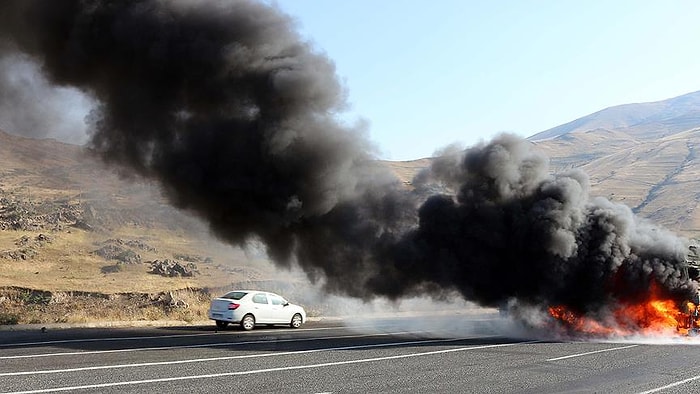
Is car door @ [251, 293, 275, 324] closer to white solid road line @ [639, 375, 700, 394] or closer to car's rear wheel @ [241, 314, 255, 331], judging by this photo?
car's rear wheel @ [241, 314, 255, 331]

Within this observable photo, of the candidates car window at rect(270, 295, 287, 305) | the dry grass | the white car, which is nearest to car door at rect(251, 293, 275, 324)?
the white car

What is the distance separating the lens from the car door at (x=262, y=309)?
75.3ft

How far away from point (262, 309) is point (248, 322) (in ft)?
2.58

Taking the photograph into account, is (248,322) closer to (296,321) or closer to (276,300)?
(276,300)

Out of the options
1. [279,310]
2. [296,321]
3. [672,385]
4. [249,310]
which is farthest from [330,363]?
[296,321]

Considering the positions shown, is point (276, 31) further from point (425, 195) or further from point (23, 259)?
point (23, 259)

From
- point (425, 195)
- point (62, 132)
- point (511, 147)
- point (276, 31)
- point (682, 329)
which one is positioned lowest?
point (682, 329)

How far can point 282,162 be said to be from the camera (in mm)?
22469

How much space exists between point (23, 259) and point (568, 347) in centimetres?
3423

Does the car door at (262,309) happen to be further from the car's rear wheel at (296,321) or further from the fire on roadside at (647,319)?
the fire on roadside at (647,319)

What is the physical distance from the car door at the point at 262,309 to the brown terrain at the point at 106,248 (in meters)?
3.82

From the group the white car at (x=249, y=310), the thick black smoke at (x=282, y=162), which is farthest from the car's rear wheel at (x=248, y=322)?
the thick black smoke at (x=282, y=162)

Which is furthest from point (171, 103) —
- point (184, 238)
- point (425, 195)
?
point (184, 238)

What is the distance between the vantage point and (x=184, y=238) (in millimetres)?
56938
